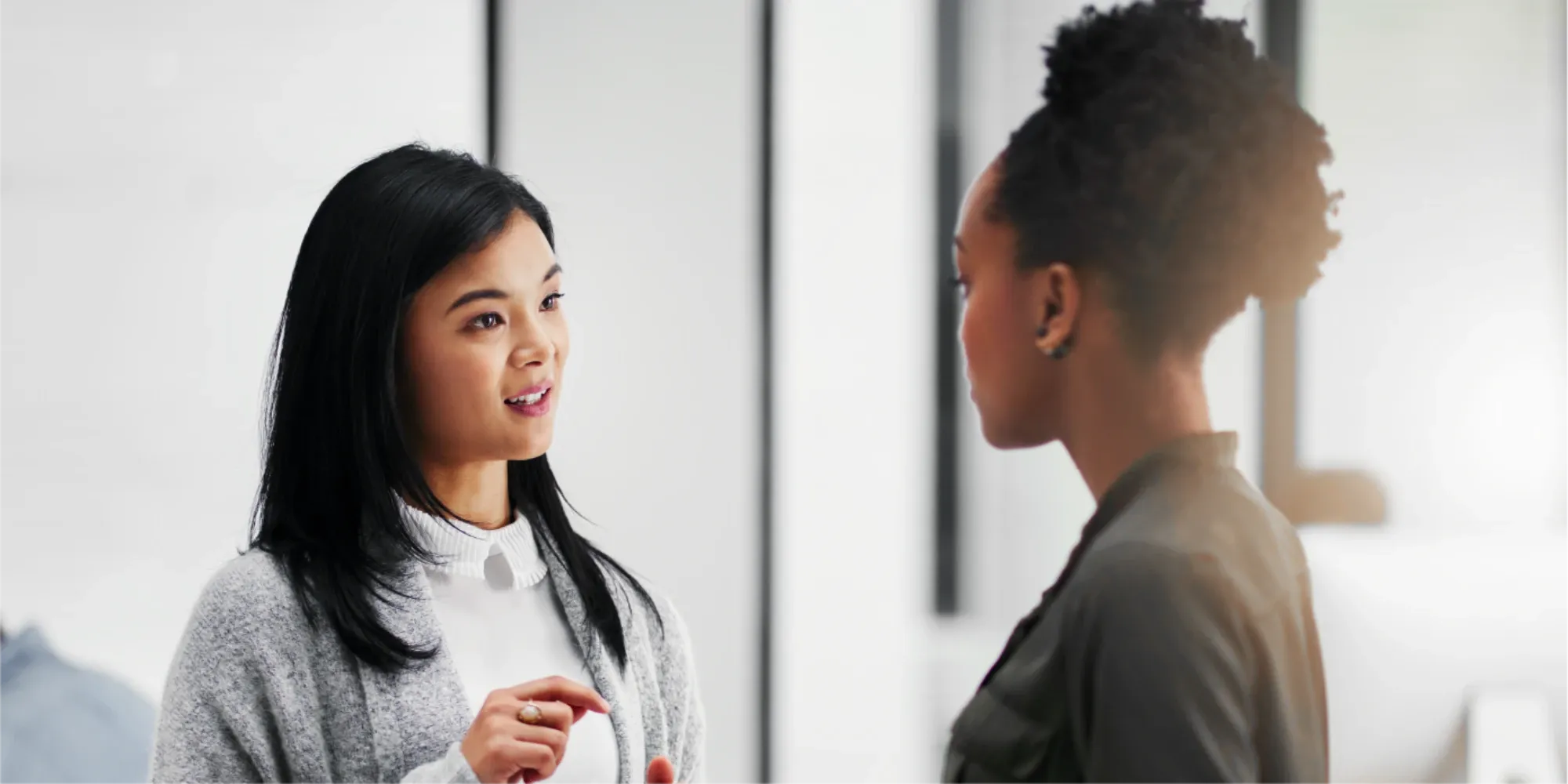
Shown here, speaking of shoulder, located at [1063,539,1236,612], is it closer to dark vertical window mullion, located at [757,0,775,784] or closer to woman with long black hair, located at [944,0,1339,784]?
woman with long black hair, located at [944,0,1339,784]

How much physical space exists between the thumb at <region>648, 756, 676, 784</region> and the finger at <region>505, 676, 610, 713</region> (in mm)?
75

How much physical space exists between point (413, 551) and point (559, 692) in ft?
0.52

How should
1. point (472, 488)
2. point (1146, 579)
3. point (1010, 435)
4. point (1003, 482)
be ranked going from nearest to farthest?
point (1146, 579) → point (1010, 435) → point (472, 488) → point (1003, 482)

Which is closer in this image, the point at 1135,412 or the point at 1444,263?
the point at 1135,412

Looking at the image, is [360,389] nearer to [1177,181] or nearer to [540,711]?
[540,711]

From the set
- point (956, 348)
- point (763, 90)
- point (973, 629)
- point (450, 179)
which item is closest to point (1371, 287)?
point (956, 348)

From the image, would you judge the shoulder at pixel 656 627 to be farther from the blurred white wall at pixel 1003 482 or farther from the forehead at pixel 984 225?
the blurred white wall at pixel 1003 482

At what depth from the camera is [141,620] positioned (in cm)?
141

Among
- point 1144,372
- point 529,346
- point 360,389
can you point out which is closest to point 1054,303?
point 1144,372

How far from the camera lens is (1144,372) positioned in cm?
81

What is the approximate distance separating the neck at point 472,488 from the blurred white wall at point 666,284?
1.66 feet

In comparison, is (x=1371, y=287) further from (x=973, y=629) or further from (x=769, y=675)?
(x=769, y=675)

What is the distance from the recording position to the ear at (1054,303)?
0.82m

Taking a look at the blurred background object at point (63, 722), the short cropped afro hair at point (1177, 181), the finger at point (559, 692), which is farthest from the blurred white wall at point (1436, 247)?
the blurred background object at point (63, 722)
